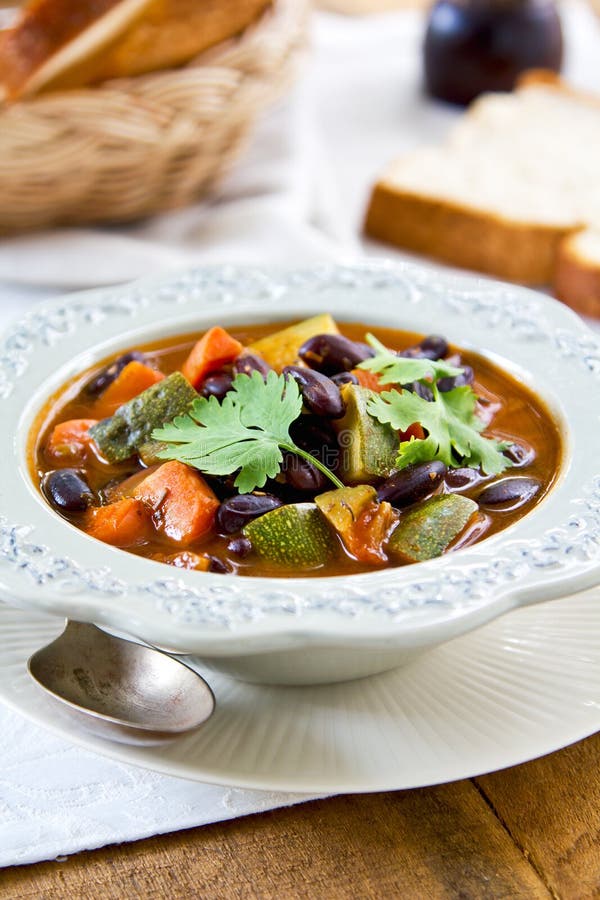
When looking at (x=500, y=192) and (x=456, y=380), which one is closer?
(x=456, y=380)

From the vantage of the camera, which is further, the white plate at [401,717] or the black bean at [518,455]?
the black bean at [518,455]

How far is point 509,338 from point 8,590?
1.62m

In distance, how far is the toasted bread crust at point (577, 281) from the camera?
4.39 m

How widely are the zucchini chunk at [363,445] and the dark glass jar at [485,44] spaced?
12.0ft

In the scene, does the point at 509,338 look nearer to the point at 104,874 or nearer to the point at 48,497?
the point at 48,497

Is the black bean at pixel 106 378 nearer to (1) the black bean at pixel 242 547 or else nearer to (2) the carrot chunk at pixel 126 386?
(2) the carrot chunk at pixel 126 386

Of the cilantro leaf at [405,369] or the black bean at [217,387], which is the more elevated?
the cilantro leaf at [405,369]

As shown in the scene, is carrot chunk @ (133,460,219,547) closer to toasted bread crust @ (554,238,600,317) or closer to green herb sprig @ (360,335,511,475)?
green herb sprig @ (360,335,511,475)

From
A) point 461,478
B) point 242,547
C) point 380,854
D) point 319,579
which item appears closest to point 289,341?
point 461,478

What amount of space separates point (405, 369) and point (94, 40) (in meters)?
2.22

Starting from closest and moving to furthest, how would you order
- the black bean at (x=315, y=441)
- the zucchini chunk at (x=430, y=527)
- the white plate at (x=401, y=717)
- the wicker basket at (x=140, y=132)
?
the white plate at (x=401, y=717), the zucchini chunk at (x=430, y=527), the black bean at (x=315, y=441), the wicker basket at (x=140, y=132)

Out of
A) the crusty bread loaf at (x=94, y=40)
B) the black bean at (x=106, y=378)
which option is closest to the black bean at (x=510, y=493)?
the black bean at (x=106, y=378)

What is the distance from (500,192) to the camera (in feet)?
16.6

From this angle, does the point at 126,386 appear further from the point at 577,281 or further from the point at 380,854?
the point at 577,281
